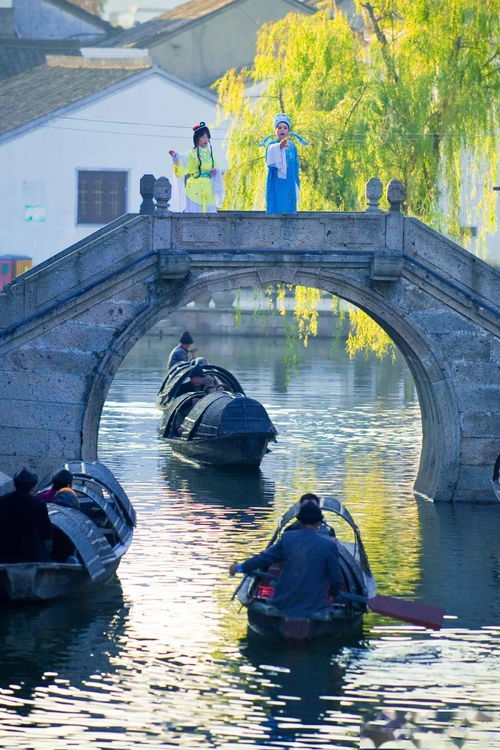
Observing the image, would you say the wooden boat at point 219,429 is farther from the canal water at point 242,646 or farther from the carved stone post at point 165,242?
the carved stone post at point 165,242

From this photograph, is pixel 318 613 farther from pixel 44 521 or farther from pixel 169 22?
pixel 169 22

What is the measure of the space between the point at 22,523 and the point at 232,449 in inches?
514

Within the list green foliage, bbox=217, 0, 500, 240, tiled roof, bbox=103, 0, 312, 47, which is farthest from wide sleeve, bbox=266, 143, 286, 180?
tiled roof, bbox=103, 0, 312, 47

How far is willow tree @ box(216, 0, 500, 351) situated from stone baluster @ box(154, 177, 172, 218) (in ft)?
33.7

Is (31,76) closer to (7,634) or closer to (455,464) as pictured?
(455,464)

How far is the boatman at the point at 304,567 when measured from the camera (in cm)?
1942

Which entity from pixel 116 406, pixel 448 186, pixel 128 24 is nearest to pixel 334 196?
pixel 448 186

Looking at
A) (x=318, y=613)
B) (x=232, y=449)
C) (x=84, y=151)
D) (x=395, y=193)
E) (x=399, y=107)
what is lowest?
(x=318, y=613)

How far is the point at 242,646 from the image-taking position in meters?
20.0

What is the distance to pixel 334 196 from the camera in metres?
38.5

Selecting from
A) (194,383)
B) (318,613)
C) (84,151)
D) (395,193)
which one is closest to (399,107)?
(194,383)

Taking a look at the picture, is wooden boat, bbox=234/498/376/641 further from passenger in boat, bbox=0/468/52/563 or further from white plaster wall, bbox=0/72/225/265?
white plaster wall, bbox=0/72/225/265

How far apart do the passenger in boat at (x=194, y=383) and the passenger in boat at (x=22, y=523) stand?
17.4 meters

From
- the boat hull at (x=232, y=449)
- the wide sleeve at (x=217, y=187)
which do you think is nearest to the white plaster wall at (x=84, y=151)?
the boat hull at (x=232, y=449)
